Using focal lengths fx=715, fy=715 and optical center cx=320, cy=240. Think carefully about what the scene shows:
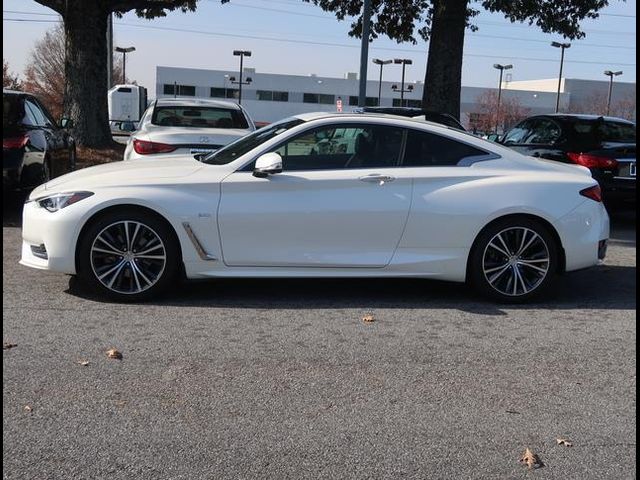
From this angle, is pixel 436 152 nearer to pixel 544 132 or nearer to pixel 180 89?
pixel 544 132

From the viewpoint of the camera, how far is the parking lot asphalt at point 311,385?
131 inches

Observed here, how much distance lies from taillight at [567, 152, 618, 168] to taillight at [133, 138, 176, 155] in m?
5.64

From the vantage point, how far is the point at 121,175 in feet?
19.1

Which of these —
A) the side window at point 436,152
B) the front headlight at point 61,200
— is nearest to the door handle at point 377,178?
the side window at point 436,152

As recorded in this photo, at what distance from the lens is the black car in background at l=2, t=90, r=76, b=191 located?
8.63 m

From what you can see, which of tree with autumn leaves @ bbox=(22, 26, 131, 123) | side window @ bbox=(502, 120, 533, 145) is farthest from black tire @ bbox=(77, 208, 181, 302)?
tree with autumn leaves @ bbox=(22, 26, 131, 123)

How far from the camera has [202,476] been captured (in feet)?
10.3

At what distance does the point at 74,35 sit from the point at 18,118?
7358 millimetres

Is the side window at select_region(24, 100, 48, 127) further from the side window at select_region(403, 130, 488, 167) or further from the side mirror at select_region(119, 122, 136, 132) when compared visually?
the side window at select_region(403, 130, 488, 167)

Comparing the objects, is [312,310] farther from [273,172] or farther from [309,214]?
[273,172]

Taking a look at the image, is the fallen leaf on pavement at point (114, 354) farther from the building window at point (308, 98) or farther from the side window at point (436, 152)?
the building window at point (308, 98)

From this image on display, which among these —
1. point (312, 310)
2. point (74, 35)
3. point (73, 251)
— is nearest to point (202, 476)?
point (312, 310)

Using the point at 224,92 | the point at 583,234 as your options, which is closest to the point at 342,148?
the point at 583,234

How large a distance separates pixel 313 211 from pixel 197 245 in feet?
3.15
